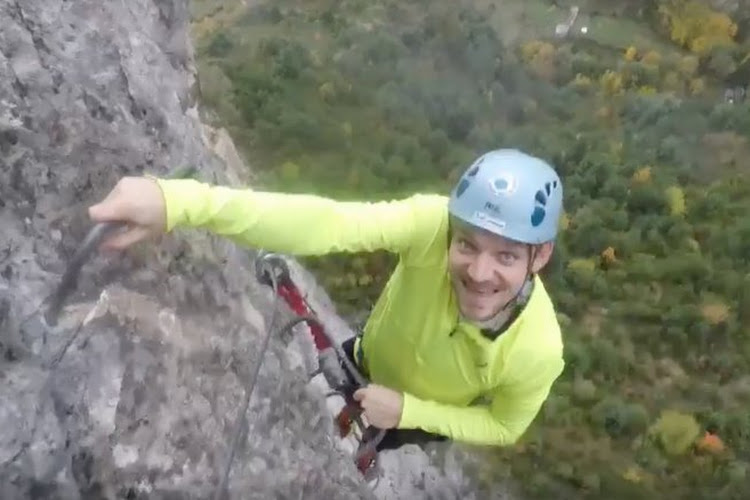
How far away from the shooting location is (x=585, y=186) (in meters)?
14.2

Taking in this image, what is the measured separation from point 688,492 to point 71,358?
27.0 feet

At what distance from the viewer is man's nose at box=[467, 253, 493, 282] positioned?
2.60 m

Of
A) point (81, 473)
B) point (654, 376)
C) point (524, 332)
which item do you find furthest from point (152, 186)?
point (654, 376)

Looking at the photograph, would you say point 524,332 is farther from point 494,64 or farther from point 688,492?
point 494,64

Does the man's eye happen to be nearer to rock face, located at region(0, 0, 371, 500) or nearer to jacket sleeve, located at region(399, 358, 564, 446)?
jacket sleeve, located at region(399, 358, 564, 446)

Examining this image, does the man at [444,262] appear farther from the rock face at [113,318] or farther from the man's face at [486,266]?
the rock face at [113,318]

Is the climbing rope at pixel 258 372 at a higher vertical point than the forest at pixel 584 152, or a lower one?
higher

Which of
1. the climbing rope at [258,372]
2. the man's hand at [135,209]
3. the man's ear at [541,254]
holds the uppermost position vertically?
the man's hand at [135,209]

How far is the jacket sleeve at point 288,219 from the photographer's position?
2234 mm

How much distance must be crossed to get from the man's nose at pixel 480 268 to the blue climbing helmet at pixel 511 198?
9cm

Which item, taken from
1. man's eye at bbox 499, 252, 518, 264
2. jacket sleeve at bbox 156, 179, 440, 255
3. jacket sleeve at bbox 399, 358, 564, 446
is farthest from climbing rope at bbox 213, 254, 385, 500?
man's eye at bbox 499, 252, 518, 264

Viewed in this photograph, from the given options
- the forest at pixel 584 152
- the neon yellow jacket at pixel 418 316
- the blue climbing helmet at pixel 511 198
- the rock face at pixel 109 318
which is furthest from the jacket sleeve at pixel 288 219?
the forest at pixel 584 152

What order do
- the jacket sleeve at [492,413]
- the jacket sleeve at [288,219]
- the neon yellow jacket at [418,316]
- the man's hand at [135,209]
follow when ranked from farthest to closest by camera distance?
1. the jacket sleeve at [492,413]
2. the neon yellow jacket at [418,316]
3. the jacket sleeve at [288,219]
4. the man's hand at [135,209]

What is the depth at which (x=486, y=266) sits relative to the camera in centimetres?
262
